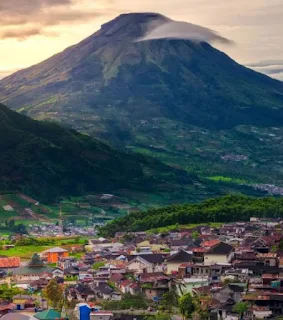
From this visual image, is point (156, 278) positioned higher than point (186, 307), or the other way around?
point (186, 307)

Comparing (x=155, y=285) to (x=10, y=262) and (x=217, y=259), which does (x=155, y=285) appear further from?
(x=10, y=262)

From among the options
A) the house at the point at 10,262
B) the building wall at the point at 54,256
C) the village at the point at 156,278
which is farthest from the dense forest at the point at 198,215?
the house at the point at 10,262

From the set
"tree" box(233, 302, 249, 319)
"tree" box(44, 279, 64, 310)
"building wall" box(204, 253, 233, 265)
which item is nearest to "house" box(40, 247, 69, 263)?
"building wall" box(204, 253, 233, 265)

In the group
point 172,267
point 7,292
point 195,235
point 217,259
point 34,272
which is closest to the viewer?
point 7,292

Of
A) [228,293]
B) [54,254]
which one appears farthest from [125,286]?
[54,254]

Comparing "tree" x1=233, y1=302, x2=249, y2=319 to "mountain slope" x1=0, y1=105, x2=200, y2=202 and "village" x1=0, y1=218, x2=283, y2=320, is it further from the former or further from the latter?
"mountain slope" x1=0, y1=105, x2=200, y2=202

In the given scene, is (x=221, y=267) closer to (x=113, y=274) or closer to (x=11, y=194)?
(x=113, y=274)
